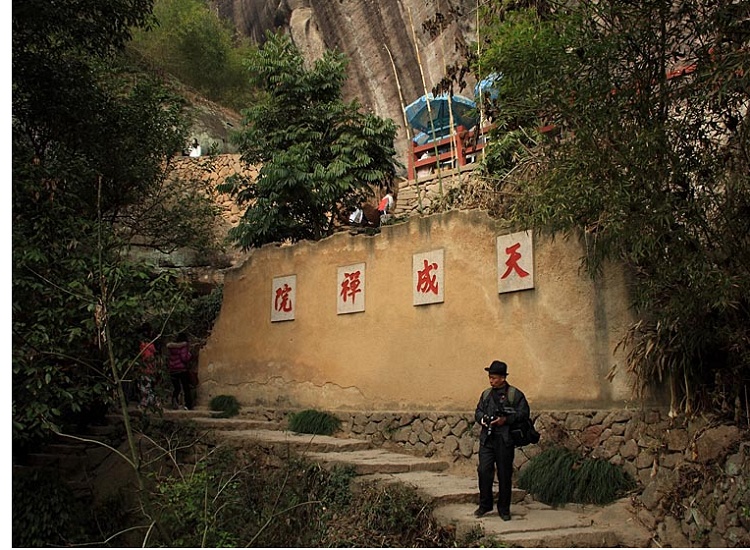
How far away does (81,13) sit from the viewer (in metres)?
7.72

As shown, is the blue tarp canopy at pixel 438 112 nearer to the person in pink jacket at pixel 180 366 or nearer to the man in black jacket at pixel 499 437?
the person in pink jacket at pixel 180 366

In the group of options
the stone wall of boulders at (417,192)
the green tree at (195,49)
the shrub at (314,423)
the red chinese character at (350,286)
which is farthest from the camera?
the green tree at (195,49)

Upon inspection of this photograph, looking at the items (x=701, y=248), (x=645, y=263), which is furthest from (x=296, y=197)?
(x=701, y=248)

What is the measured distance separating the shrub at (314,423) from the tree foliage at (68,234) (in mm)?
2100

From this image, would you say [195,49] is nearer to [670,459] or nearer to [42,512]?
[42,512]

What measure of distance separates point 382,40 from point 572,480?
1458cm

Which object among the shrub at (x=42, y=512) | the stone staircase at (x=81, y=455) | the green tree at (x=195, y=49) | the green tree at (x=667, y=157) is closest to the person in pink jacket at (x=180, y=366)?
the stone staircase at (x=81, y=455)

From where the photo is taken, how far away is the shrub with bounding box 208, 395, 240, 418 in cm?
1008

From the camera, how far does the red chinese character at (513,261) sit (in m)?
7.44

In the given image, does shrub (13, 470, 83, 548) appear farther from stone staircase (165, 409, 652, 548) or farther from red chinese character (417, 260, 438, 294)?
red chinese character (417, 260, 438, 294)

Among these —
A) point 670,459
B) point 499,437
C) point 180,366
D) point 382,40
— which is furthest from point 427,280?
point 382,40

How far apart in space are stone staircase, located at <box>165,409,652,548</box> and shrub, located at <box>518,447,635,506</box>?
10cm

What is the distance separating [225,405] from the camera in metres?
10.2

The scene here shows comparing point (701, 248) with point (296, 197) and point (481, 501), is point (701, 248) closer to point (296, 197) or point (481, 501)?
point (481, 501)
